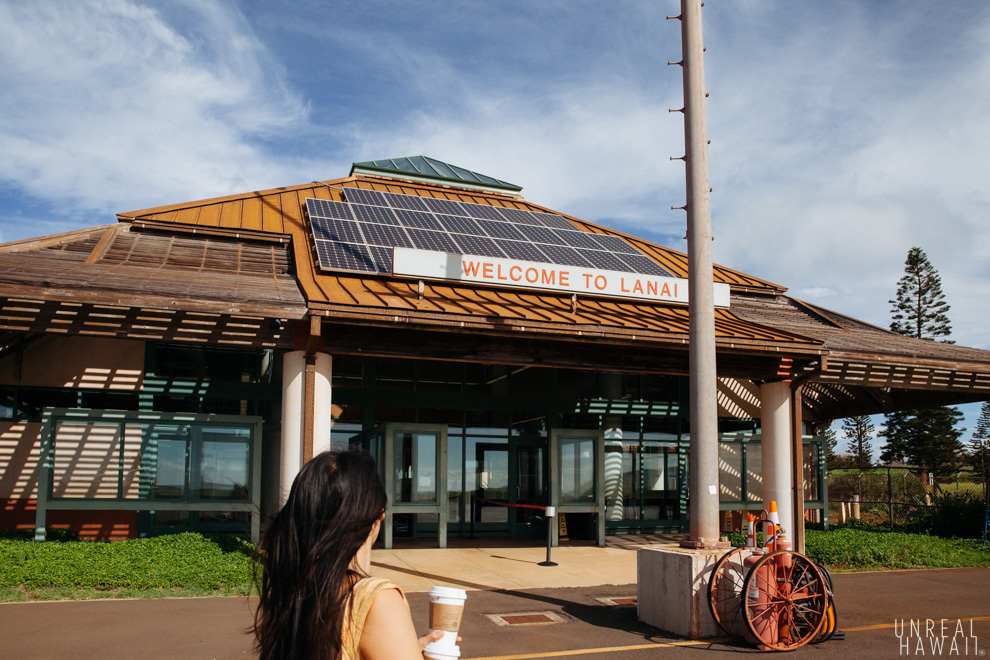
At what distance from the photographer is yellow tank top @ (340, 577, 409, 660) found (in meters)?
2.29

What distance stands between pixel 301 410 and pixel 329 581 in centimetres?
1029

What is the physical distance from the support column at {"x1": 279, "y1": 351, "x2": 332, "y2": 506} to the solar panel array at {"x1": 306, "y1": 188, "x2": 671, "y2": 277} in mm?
2360

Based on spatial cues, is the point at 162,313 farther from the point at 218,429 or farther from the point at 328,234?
the point at 328,234

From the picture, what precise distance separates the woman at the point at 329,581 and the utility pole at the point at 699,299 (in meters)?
7.30

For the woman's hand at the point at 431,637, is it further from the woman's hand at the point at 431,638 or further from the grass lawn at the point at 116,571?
the grass lawn at the point at 116,571

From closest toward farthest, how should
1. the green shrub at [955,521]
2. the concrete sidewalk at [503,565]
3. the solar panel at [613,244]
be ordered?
the concrete sidewalk at [503,565], the green shrub at [955,521], the solar panel at [613,244]

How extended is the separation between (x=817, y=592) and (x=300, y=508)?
7.52 metres

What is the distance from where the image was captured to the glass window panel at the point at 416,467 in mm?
15953

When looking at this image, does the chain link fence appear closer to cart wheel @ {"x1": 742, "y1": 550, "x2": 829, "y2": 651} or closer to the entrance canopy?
the entrance canopy

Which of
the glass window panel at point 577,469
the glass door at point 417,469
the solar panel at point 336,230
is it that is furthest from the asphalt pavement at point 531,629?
the solar panel at point 336,230

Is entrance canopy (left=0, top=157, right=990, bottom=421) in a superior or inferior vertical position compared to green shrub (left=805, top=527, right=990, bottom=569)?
superior

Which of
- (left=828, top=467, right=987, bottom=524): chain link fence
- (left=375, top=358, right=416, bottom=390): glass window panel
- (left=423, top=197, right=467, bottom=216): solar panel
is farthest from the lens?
(left=828, top=467, right=987, bottom=524): chain link fence

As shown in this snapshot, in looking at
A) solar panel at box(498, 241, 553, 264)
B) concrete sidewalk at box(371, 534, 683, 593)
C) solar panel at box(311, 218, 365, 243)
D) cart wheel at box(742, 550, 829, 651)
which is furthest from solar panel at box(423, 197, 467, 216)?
cart wheel at box(742, 550, 829, 651)

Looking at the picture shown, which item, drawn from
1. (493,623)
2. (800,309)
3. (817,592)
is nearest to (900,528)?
(800,309)
